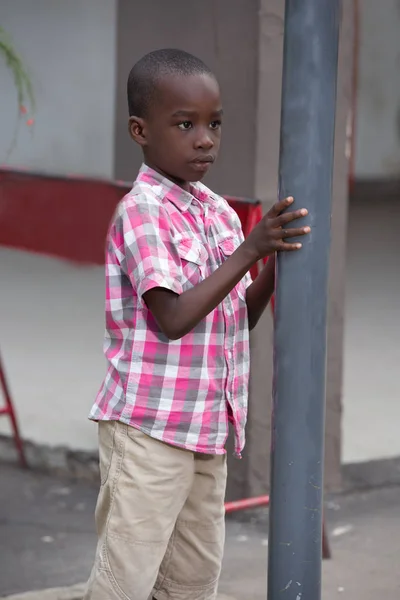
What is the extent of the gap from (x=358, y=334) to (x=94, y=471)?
124 centimetres

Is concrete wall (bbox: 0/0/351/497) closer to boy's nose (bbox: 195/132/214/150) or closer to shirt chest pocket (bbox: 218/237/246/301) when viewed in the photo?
shirt chest pocket (bbox: 218/237/246/301)

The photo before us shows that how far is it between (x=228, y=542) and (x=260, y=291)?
5.41 feet

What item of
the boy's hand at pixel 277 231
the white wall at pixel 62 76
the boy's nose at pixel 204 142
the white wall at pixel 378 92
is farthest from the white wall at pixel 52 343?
the boy's hand at pixel 277 231

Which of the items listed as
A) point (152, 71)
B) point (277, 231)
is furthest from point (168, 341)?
point (152, 71)

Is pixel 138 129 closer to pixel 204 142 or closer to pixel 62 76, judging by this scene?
pixel 204 142

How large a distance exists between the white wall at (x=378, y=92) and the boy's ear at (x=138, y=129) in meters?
2.20

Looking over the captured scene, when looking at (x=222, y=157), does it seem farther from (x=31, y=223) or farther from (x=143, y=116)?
(x=143, y=116)

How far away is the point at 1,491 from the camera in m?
4.14

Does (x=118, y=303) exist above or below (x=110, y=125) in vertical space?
below

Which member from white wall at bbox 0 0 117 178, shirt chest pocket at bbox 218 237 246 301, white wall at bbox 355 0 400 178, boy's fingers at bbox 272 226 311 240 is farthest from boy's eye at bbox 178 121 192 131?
white wall at bbox 355 0 400 178

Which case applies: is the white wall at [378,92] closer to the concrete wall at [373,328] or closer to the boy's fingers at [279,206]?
the concrete wall at [373,328]

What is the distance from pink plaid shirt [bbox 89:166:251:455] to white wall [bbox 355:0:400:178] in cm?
219

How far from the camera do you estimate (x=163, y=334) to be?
2.13 m

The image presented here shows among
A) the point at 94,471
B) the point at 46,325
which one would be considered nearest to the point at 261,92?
the point at 46,325
